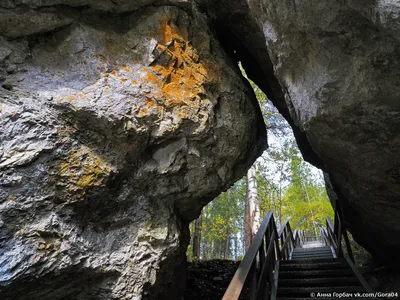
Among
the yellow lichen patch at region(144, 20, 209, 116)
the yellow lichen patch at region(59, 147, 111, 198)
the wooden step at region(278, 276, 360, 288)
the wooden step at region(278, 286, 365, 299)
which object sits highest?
the yellow lichen patch at region(144, 20, 209, 116)

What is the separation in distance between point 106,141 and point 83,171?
0.47 metres

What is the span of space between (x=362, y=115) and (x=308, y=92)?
659 mm

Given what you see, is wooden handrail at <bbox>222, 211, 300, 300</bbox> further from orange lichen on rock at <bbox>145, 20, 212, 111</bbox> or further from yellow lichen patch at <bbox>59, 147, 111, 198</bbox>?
orange lichen on rock at <bbox>145, 20, 212, 111</bbox>

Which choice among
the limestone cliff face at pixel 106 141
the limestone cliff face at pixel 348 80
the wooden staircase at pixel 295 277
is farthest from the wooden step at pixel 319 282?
the limestone cliff face at pixel 106 141

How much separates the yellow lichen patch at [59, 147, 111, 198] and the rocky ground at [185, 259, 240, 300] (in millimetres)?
3189

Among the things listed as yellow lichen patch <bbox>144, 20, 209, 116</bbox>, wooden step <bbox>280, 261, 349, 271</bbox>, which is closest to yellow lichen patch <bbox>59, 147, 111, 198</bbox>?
yellow lichen patch <bbox>144, 20, 209, 116</bbox>

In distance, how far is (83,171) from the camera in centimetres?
303

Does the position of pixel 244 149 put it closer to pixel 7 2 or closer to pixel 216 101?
pixel 216 101

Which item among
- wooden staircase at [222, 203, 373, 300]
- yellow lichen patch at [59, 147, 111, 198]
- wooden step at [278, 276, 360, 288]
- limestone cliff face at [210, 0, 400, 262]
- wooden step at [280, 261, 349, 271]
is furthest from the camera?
wooden step at [280, 261, 349, 271]

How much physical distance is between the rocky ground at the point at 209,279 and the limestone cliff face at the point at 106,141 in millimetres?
846

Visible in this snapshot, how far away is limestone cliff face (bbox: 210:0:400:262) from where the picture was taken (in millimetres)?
2639

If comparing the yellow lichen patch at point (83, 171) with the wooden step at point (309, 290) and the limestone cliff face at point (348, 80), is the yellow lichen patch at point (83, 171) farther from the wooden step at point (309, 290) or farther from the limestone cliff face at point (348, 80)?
the wooden step at point (309, 290)

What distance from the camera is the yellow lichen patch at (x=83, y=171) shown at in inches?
115

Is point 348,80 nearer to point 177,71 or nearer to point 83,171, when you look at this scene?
point 177,71
